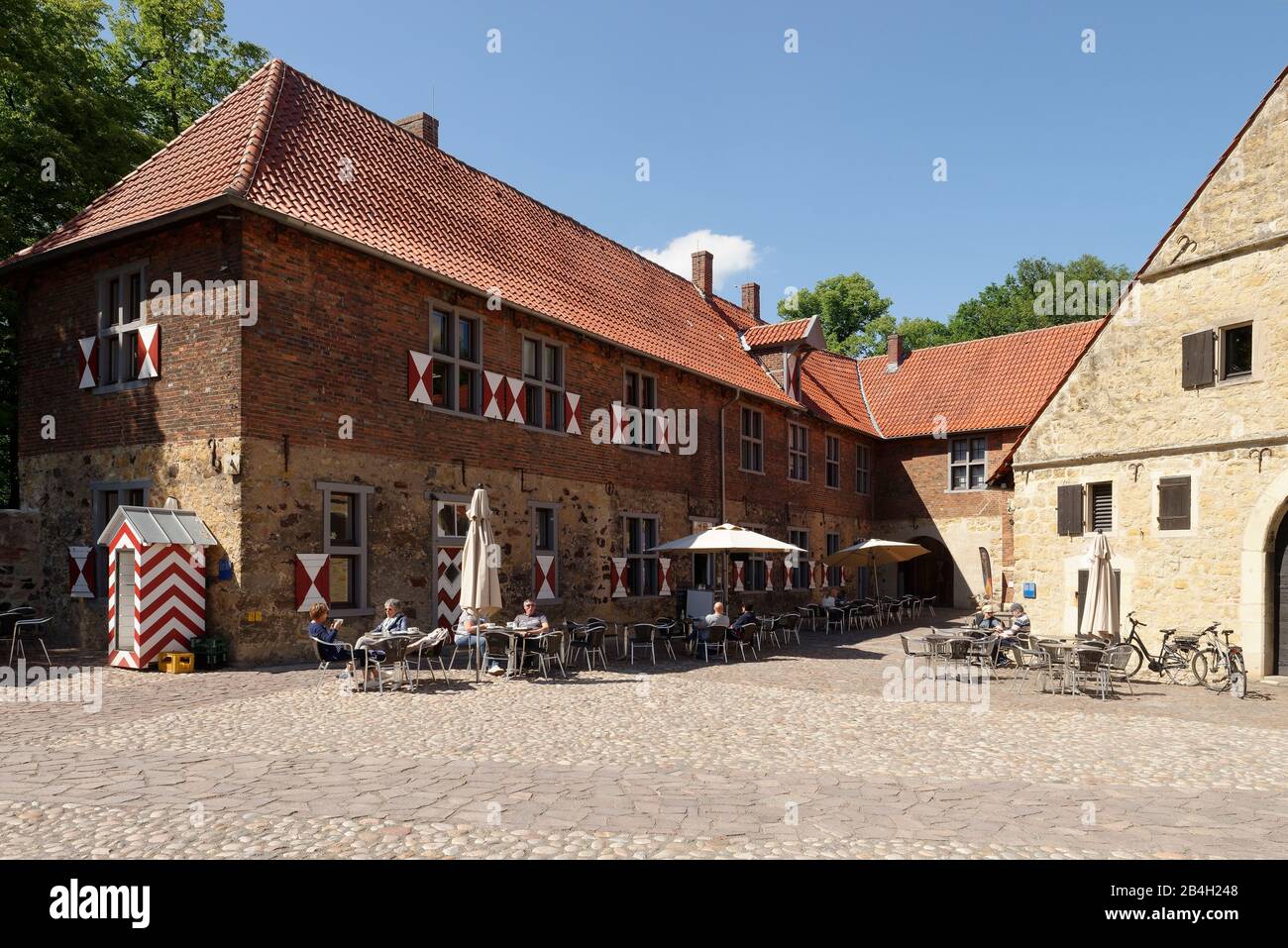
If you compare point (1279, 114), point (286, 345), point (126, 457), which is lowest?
point (126, 457)

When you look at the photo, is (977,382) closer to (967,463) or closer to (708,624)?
(967,463)

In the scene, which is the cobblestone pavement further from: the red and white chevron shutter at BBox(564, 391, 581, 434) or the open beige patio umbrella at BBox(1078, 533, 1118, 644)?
the red and white chevron shutter at BBox(564, 391, 581, 434)


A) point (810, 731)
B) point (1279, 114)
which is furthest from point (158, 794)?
point (1279, 114)


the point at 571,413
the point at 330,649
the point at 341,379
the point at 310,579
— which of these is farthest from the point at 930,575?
the point at 330,649

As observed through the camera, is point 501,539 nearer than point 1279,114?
No

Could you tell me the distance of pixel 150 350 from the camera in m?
12.9

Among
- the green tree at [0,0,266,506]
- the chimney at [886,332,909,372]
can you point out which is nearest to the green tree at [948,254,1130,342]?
the chimney at [886,332,909,372]

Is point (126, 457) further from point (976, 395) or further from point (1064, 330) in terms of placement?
point (1064, 330)

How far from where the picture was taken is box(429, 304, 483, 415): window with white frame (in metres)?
15.0

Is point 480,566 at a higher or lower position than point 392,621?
higher

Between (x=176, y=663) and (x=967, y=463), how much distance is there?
2443 centimetres

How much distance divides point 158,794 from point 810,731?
5705mm

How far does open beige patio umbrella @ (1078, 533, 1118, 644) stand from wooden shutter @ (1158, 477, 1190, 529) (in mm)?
1525
